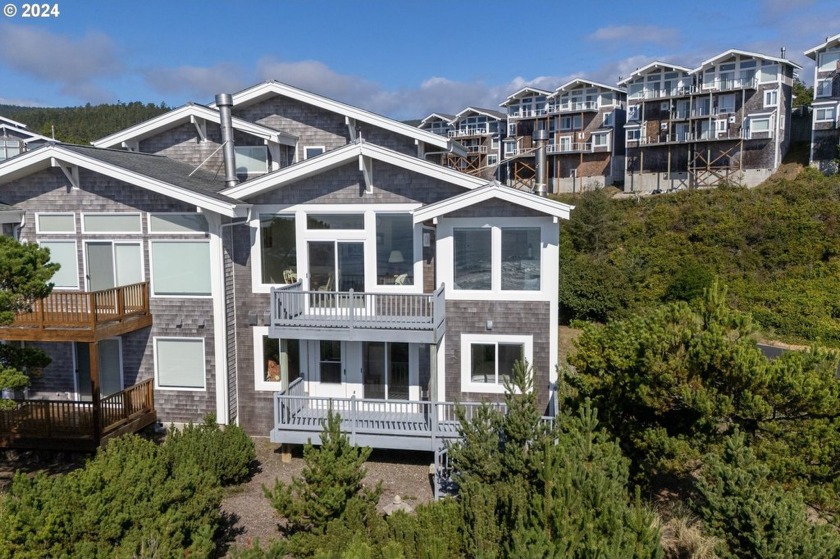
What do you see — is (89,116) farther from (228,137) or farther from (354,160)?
(354,160)

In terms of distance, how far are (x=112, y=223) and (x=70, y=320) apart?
9.24 feet

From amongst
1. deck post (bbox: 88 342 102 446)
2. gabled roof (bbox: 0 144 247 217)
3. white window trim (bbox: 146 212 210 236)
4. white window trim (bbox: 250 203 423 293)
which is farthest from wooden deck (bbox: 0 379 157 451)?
gabled roof (bbox: 0 144 247 217)

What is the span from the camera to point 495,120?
66.8 m

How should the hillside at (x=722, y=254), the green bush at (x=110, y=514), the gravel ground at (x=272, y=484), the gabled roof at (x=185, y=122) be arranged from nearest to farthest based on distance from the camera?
1. the green bush at (x=110, y=514)
2. the gravel ground at (x=272, y=484)
3. the gabled roof at (x=185, y=122)
4. the hillside at (x=722, y=254)

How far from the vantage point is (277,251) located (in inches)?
594

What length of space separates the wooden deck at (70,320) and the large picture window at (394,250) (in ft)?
20.5

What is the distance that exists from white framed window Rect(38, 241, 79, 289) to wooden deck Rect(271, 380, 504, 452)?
6311mm

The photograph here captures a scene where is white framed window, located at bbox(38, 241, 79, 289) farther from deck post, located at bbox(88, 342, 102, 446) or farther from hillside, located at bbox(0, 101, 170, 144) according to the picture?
hillside, located at bbox(0, 101, 170, 144)

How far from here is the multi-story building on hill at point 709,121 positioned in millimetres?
47969

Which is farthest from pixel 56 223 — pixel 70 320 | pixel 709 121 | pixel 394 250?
pixel 709 121

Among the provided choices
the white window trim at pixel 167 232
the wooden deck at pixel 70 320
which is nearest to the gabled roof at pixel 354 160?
the white window trim at pixel 167 232

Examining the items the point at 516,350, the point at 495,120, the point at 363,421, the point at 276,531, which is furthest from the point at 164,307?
the point at 495,120

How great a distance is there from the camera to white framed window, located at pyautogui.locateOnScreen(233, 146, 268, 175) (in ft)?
55.9

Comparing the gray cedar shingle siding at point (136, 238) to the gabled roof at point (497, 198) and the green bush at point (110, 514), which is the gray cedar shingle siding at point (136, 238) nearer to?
the green bush at point (110, 514)
